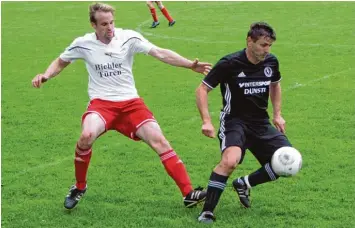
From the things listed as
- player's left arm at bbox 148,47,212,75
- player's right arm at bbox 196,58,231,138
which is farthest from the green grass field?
player's left arm at bbox 148,47,212,75

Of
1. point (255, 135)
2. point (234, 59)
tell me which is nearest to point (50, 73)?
point (234, 59)

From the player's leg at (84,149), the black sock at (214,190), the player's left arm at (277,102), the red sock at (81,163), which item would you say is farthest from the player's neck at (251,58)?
the red sock at (81,163)

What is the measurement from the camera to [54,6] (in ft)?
95.0

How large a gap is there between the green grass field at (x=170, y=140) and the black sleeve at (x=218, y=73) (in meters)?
1.26

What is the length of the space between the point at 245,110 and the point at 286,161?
0.65m

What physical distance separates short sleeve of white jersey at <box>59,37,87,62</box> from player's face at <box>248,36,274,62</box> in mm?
1760

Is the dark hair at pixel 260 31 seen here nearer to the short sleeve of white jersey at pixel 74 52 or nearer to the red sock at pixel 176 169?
the red sock at pixel 176 169

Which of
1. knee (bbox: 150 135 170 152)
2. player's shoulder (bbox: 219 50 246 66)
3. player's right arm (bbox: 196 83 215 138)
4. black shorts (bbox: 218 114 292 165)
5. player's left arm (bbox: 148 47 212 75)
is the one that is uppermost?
player's shoulder (bbox: 219 50 246 66)

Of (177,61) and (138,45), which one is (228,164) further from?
(138,45)

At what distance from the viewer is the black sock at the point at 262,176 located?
282 inches

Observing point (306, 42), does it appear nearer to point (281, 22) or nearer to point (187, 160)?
point (281, 22)

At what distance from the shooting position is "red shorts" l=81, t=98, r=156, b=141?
24.1ft

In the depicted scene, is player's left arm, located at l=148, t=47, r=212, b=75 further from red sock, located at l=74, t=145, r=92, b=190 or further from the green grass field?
the green grass field

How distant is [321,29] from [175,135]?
1129 centimetres
